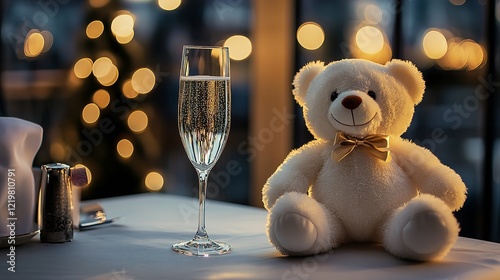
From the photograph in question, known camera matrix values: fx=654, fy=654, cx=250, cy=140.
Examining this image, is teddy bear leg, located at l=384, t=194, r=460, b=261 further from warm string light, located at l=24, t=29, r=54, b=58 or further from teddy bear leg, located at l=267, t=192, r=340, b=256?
warm string light, located at l=24, t=29, r=54, b=58

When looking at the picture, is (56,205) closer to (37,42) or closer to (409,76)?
(409,76)

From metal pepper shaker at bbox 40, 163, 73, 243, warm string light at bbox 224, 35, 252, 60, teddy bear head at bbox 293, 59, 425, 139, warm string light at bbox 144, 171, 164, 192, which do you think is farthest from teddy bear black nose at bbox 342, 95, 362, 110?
warm string light at bbox 144, 171, 164, 192

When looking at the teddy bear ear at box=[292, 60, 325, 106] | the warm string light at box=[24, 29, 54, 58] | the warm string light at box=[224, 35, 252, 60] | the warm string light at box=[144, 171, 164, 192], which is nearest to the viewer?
the teddy bear ear at box=[292, 60, 325, 106]

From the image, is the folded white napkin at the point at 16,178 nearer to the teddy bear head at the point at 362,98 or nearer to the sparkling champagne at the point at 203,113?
the sparkling champagne at the point at 203,113

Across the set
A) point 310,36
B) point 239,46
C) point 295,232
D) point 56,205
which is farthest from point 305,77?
point 239,46

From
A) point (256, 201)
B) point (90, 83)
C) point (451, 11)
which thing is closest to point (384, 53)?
point (451, 11)
